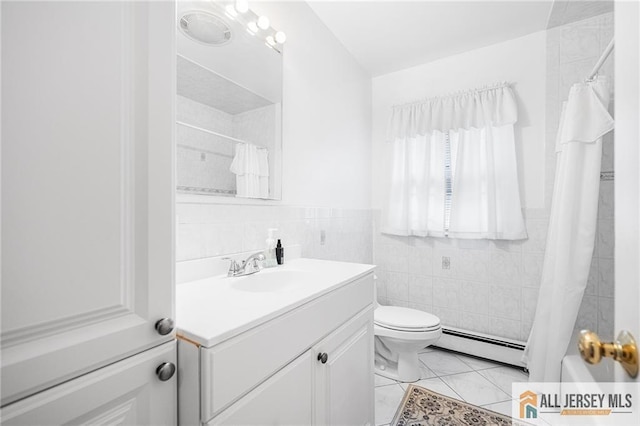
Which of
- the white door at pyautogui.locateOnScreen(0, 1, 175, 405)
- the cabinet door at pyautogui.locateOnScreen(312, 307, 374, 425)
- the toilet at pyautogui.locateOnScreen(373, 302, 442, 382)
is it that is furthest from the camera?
the toilet at pyautogui.locateOnScreen(373, 302, 442, 382)

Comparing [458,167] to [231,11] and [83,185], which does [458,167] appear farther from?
[83,185]

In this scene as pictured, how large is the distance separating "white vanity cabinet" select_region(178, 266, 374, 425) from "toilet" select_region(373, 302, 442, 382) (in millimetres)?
572

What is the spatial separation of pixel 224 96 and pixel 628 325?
148 centimetres

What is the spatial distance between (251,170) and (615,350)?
4.46 ft

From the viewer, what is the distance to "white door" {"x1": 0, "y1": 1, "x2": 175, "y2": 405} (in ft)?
1.34

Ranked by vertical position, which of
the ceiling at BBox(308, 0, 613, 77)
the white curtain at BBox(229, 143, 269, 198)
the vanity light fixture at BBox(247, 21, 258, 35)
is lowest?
the white curtain at BBox(229, 143, 269, 198)

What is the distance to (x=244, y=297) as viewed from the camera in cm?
90

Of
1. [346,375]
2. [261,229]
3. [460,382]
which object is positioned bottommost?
[460,382]

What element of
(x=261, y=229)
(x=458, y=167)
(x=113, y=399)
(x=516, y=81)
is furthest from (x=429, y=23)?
(x=113, y=399)

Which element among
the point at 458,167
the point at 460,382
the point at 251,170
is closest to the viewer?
the point at 251,170

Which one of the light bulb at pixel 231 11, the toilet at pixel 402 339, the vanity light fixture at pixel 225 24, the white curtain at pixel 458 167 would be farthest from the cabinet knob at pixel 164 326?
the white curtain at pixel 458 167

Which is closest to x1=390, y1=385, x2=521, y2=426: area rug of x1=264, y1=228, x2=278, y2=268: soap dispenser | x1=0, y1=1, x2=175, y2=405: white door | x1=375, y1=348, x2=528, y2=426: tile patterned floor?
x1=375, y1=348, x2=528, y2=426: tile patterned floor

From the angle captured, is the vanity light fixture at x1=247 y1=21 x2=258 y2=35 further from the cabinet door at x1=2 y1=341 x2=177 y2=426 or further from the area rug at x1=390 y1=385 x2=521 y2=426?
the area rug at x1=390 y1=385 x2=521 y2=426

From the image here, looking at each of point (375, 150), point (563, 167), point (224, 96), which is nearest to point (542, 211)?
point (563, 167)
